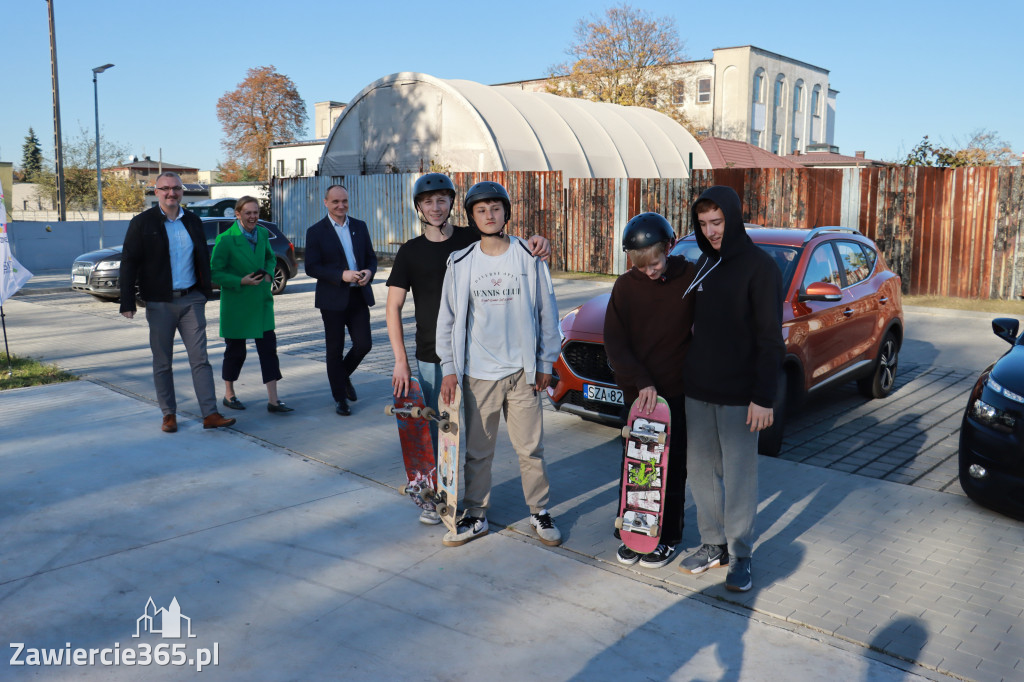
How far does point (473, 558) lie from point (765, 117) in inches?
2393

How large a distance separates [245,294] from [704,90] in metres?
56.4

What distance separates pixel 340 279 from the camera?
683cm

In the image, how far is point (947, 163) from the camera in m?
18.3

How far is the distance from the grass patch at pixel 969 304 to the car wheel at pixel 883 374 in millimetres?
7196

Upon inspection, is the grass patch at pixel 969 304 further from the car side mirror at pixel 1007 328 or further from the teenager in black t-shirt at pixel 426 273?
the teenager in black t-shirt at pixel 426 273

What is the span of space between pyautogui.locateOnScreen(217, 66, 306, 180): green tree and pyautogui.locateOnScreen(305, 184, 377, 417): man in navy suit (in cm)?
6083

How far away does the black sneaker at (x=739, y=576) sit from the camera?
385 centimetres

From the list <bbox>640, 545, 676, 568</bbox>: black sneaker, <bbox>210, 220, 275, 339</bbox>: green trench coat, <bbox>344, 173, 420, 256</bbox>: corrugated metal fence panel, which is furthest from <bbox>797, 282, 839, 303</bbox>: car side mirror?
<bbox>344, 173, 420, 256</bbox>: corrugated metal fence panel

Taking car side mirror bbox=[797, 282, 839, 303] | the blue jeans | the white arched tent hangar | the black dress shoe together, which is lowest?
the black dress shoe

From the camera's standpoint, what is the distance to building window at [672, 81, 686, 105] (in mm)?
54000

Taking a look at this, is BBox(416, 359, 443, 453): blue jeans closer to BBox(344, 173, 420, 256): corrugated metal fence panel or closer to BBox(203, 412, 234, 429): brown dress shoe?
BBox(203, 412, 234, 429): brown dress shoe

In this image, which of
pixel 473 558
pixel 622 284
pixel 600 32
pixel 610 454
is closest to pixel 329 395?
pixel 610 454

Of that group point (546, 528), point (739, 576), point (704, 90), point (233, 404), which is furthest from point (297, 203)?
point (704, 90)

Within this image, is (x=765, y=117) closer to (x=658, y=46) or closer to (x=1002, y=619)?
(x=658, y=46)
